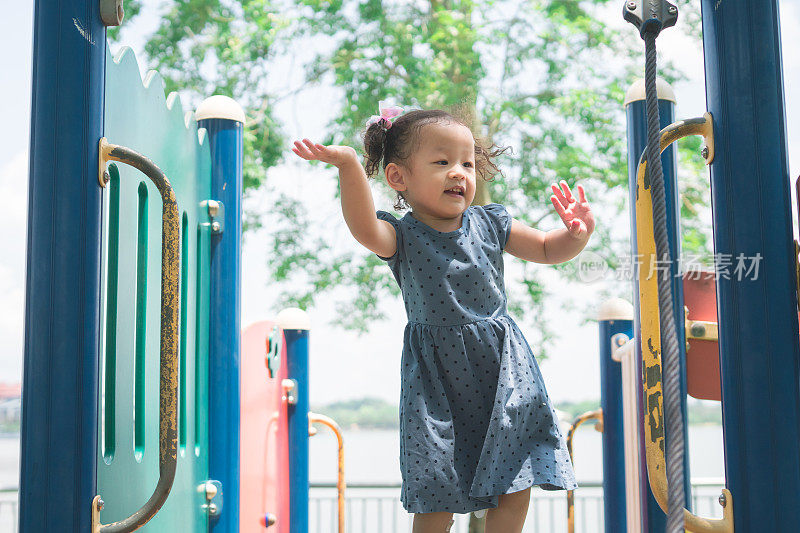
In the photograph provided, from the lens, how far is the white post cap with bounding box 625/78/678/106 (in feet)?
7.27

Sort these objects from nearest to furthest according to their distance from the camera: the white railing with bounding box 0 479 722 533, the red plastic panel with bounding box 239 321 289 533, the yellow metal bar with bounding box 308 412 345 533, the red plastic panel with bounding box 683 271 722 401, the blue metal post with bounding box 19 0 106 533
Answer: the blue metal post with bounding box 19 0 106 533
the red plastic panel with bounding box 683 271 722 401
the red plastic panel with bounding box 239 321 289 533
the yellow metal bar with bounding box 308 412 345 533
the white railing with bounding box 0 479 722 533

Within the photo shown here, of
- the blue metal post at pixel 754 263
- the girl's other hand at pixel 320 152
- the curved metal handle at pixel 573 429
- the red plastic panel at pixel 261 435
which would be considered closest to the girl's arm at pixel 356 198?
the girl's other hand at pixel 320 152

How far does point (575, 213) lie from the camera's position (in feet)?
5.40

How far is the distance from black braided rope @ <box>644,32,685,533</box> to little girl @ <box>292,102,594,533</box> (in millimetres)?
686

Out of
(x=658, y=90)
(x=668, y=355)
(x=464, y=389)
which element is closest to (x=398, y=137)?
Result: (x=464, y=389)

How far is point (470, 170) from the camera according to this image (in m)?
1.71

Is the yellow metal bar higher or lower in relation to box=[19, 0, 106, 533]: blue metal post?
lower

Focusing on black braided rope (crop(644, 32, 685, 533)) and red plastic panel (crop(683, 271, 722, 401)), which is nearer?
black braided rope (crop(644, 32, 685, 533))

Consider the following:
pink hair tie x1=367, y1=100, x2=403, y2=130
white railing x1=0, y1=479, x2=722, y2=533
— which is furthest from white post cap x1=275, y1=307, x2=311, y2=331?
white railing x1=0, y1=479, x2=722, y2=533

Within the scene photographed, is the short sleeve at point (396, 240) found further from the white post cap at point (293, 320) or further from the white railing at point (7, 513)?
the white railing at point (7, 513)

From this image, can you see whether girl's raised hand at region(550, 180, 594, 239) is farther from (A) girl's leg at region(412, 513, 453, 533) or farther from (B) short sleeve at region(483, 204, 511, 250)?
(A) girl's leg at region(412, 513, 453, 533)

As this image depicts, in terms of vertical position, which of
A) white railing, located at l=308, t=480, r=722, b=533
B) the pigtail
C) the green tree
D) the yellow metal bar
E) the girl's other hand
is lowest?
white railing, located at l=308, t=480, r=722, b=533

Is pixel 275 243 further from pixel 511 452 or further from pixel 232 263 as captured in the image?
pixel 511 452

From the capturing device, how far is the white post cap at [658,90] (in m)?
2.21
